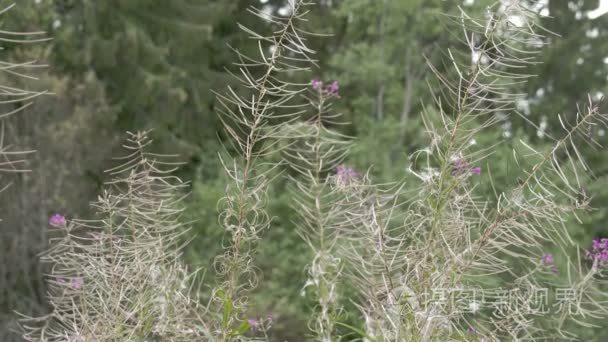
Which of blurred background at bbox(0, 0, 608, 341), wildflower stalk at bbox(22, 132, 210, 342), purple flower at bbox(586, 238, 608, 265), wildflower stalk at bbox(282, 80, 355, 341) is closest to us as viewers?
wildflower stalk at bbox(22, 132, 210, 342)

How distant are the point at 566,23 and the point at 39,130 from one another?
30.8 ft

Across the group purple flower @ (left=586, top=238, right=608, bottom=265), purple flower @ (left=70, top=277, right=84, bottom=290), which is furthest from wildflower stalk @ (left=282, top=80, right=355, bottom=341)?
purple flower @ (left=586, top=238, right=608, bottom=265)

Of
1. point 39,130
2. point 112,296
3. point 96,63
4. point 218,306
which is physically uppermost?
point 112,296

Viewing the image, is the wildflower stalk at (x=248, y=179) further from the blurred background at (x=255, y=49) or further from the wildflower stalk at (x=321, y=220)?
the blurred background at (x=255, y=49)

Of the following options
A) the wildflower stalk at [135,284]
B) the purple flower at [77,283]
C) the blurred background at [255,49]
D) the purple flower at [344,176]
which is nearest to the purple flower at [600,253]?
the purple flower at [344,176]

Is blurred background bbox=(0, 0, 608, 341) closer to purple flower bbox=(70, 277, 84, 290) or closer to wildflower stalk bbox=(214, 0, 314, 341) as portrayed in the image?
purple flower bbox=(70, 277, 84, 290)

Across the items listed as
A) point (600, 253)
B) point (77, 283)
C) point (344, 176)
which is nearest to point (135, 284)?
point (77, 283)

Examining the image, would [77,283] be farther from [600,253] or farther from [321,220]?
[600,253]

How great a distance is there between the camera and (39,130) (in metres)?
8.66

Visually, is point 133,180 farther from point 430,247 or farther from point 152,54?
point 152,54

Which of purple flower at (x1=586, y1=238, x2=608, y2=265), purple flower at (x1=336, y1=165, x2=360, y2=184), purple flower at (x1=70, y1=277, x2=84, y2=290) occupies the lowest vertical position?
purple flower at (x1=70, y1=277, x2=84, y2=290)

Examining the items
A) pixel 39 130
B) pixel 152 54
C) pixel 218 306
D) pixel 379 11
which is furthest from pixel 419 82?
pixel 218 306

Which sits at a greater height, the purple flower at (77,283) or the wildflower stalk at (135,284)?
the wildflower stalk at (135,284)

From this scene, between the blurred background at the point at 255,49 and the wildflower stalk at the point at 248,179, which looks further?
the blurred background at the point at 255,49
